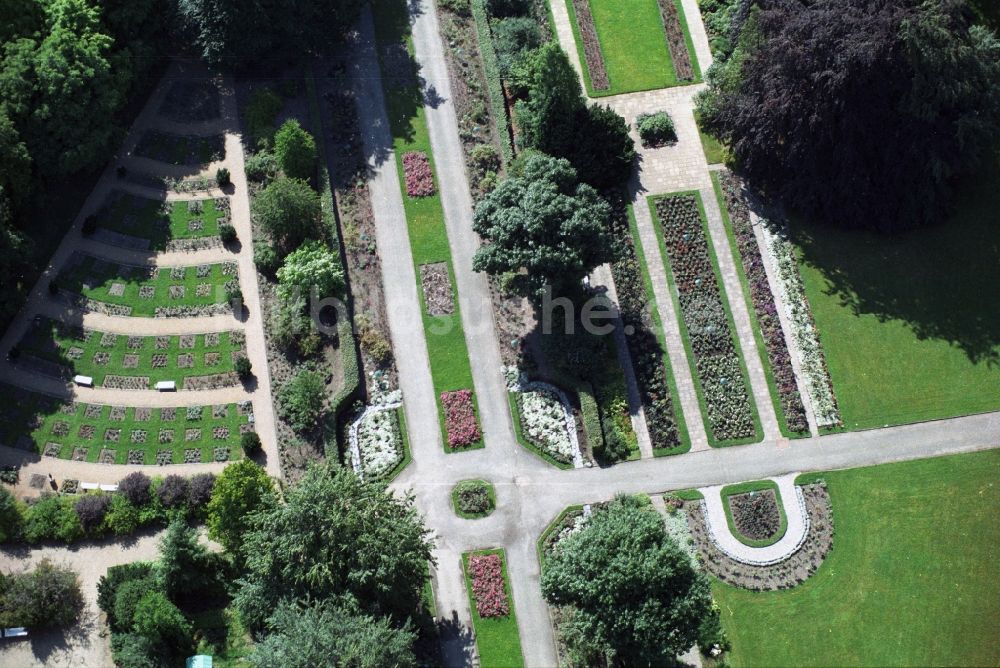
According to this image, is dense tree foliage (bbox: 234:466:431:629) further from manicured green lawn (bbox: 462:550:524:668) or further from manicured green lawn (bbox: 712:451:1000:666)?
manicured green lawn (bbox: 712:451:1000:666)

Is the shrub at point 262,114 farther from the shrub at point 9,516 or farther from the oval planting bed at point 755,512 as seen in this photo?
the oval planting bed at point 755,512

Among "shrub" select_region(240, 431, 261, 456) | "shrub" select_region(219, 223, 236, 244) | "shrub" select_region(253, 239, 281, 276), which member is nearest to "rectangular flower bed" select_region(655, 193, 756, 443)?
"shrub" select_region(253, 239, 281, 276)

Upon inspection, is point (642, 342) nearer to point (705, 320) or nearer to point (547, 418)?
point (705, 320)

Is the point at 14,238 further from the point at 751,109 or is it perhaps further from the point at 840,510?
the point at 840,510

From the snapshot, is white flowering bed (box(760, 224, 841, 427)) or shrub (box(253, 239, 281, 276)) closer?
white flowering bed (box(760, 224, 841, 427))

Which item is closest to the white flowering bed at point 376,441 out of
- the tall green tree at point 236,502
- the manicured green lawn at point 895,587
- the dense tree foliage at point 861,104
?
the tall green tree at point 236,502

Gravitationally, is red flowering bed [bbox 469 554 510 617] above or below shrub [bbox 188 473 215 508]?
below

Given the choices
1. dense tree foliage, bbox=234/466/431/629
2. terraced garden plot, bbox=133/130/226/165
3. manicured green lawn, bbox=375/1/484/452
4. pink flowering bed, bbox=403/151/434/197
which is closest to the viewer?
dense tree foliage, bbox=234/466/431/629
